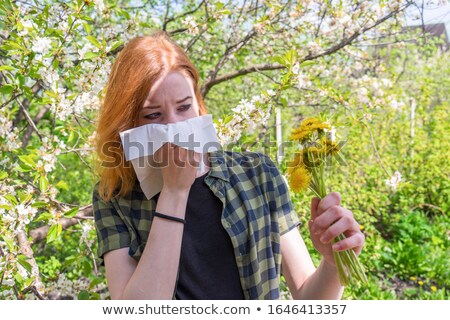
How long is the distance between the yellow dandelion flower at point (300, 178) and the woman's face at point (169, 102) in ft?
0.91

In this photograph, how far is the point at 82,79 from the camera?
1993 millimetres

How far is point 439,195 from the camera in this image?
187 inches

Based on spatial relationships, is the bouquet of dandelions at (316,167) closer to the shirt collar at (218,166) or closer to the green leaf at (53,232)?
the shirt collar at (218,166)

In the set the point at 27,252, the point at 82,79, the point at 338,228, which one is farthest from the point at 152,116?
the point at 27,252

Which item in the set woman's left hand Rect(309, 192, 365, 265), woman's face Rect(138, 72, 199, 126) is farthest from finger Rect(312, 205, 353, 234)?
woman's face Rect(138, 72, 199, 126)

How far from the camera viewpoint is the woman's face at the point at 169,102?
3.77ft

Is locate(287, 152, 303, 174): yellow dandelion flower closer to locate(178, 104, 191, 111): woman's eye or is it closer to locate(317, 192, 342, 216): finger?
locate(317, 192, 342, 216): finger

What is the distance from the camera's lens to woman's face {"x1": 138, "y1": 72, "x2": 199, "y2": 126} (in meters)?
1.15

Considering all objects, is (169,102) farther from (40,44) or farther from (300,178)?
(40,44)

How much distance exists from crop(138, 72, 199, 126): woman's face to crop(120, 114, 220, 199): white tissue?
43mm
